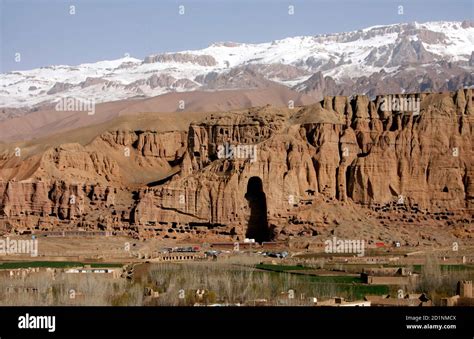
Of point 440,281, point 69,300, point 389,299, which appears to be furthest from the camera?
point 440,281

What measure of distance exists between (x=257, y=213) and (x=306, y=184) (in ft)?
21.9

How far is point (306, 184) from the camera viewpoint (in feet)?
484

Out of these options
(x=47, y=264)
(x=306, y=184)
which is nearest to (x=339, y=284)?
(x=47, y=264)

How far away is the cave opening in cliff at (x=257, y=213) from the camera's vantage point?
145500 mm

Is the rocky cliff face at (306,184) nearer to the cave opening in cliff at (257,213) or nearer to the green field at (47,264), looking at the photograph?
the cave opening in cliff at (257,213)

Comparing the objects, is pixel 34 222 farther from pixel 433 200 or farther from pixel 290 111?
pixel 433 200

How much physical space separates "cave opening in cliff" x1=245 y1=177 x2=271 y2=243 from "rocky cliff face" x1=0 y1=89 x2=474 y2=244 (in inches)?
4.5

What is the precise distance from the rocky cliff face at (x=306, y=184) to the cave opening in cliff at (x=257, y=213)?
11 centimetres

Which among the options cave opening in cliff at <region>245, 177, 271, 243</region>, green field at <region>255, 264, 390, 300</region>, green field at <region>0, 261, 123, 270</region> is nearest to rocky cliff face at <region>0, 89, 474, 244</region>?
cave opening in cliff at <region>245, 177, 271, 243</region>

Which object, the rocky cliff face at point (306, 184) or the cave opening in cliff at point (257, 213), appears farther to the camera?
the cave opening in cliff at point (257, 213)

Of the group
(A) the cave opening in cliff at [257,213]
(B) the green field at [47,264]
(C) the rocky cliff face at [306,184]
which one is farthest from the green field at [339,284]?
(A) the cave opening in cliff at [257,213]

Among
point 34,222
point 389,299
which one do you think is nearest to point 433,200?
point 34,222
